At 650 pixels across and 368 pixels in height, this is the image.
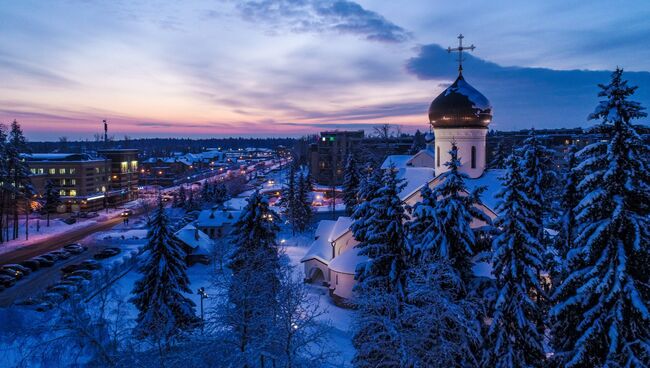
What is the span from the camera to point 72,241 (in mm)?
48000

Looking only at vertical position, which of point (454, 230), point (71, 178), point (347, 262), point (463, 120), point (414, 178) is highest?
point (463, 120)

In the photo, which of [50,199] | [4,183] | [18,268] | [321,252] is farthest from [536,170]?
[50,199]

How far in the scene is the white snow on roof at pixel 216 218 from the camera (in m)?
50.5

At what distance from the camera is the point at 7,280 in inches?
1282

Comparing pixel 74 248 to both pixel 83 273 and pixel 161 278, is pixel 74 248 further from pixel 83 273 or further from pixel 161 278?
pixel 161 278

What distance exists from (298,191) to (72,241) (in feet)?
86.1

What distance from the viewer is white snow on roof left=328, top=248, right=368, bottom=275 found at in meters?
27.5

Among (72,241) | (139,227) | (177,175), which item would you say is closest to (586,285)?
(72,241)

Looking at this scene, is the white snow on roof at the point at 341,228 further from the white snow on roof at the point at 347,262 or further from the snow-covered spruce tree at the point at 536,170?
the snow-covered spruce tree at the point at 536,170

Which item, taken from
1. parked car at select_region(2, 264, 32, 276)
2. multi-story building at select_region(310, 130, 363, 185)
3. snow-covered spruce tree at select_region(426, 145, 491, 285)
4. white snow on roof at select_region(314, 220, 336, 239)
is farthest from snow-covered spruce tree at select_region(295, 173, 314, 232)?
multi-story building at select_region(310, 130, 363, 185)

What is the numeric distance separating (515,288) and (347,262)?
14.7m

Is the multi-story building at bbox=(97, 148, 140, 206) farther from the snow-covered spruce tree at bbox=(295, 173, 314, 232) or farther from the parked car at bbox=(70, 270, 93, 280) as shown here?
the parked car at bbox=(70, 270, 93, 280)

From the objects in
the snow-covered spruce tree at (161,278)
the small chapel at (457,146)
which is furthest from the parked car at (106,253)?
the small chapel at (457,146)

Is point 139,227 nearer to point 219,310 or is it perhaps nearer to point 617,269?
point 219,310
